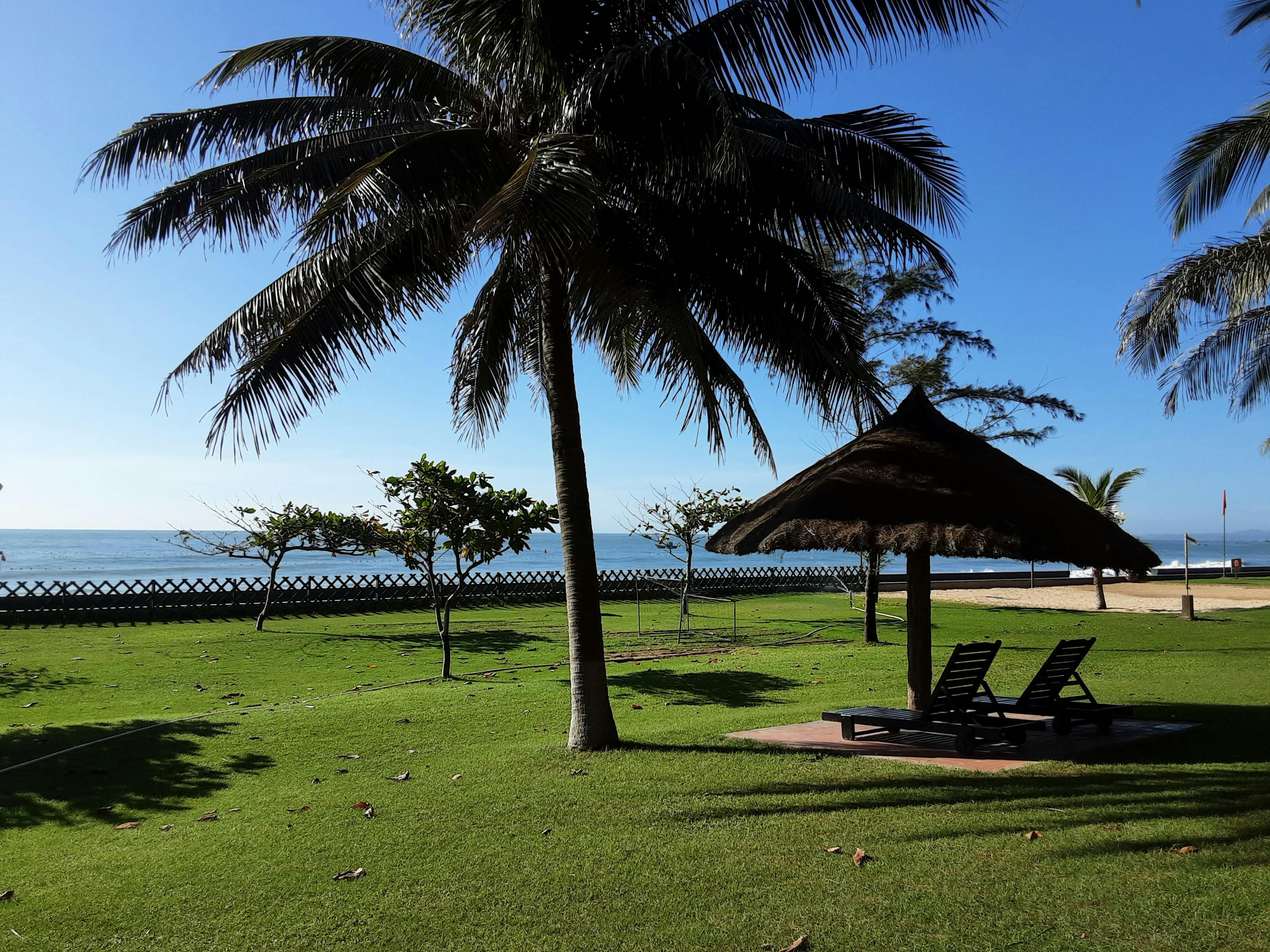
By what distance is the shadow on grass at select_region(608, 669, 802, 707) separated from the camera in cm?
1121

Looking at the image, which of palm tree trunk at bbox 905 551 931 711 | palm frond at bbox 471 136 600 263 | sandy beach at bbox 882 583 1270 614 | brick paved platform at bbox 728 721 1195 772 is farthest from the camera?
sandy beach at bbox 882 583 1270 614

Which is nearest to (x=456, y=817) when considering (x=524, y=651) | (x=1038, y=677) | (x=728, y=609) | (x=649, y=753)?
(x=649, y=753)

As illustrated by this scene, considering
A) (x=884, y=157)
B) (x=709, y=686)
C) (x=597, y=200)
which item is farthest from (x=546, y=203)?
(x=709, y=686)

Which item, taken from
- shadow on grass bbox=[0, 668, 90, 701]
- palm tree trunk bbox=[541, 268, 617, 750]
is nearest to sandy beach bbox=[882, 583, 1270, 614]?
palm tree trunk bbox=[541, 268, 617, 750]

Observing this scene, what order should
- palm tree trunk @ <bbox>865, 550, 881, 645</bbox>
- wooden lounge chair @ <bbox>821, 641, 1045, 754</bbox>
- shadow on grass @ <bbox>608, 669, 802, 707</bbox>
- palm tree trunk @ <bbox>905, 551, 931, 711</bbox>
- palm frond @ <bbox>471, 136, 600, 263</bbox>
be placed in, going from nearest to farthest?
palm frond @ <bbox>471, 136, 600, 263</bbox>, wooden lounge chair @ <bbox>821, 641, 1045, 754</bbox>, palm tree trunk @ <bbox>905, 551, 931, 711</bbox>, shadow on grass @ <bbox>608, 669, 802, 707</bbox>, palm tree trunk @ <bbox>865, 550, 881, 645</bbox>

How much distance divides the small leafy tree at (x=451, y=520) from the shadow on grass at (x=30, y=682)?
473 cm

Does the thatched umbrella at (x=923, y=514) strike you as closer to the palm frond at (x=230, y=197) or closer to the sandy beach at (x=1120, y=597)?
the palm frond at (x=230, y=197)

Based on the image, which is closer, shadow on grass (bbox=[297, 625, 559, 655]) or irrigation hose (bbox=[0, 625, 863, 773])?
irrigation hose (bbox=[0, 625, 863, 773])

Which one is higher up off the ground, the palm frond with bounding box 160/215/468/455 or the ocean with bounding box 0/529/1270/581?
the palm frond with bounding box 160/215/468/455

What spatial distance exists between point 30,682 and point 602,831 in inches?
421

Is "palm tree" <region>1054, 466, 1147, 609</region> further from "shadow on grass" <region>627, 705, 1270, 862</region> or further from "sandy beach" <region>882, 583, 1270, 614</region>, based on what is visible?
"shadow on grass" <region>627, 705, 1270, 862</region>

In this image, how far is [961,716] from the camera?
7.55 meters

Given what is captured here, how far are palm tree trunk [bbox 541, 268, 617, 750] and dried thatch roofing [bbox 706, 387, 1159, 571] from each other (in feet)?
4.14

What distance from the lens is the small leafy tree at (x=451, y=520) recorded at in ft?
46.0
